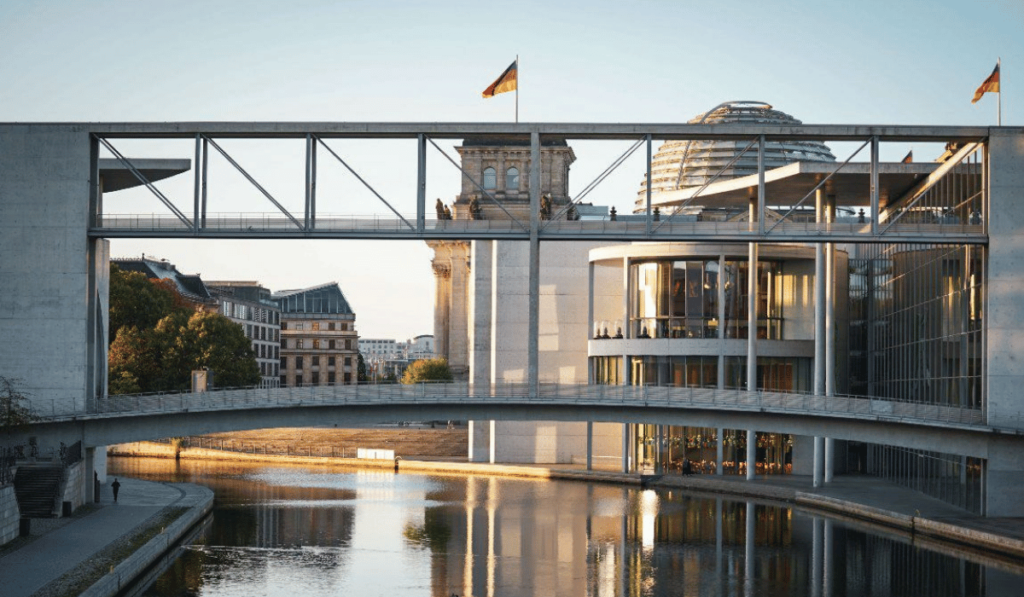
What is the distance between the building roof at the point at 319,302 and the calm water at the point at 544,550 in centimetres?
11637

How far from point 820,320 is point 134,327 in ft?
189

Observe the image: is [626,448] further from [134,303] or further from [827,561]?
[134,303]

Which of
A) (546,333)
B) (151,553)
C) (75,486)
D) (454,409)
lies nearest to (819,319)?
(546,333)

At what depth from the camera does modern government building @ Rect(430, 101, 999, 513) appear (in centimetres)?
6094

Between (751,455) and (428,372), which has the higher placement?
(428,372)

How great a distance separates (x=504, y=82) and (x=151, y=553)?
27889mm

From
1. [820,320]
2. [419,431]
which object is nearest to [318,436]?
[419,431]

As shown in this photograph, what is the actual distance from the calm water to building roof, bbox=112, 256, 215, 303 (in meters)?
89.7

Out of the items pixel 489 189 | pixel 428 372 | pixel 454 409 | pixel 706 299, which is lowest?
pixel 454 409

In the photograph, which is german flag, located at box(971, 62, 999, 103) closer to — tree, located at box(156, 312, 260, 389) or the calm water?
the calm water

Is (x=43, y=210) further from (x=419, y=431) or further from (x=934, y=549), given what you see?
(x=419, y=431)

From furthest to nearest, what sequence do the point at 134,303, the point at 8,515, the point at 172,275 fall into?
the point at 172,275 → the point at 134,303 → the point at 8,515

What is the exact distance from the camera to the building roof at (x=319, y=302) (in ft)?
626

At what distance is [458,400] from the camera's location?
59.2 m
